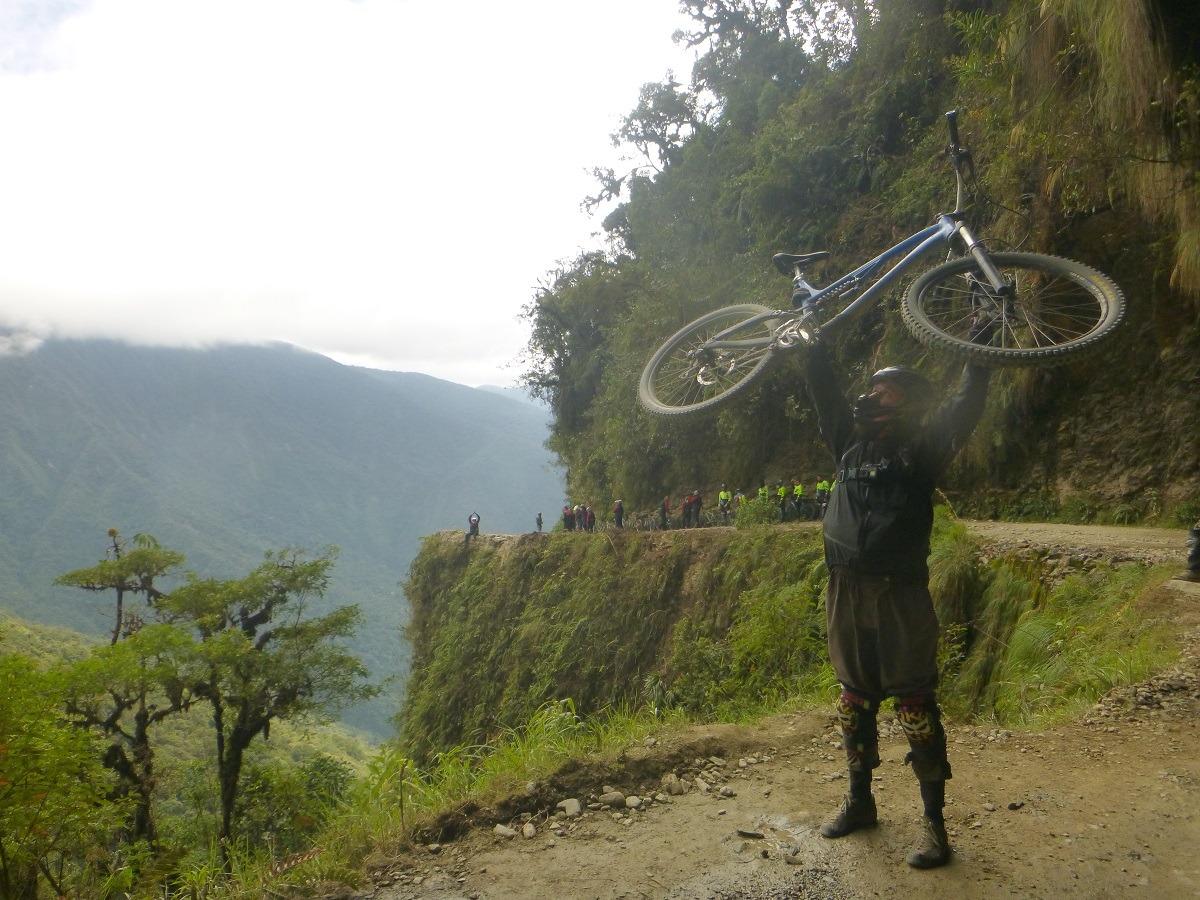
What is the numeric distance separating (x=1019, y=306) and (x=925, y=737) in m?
3.62

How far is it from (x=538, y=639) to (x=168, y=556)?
11.9m

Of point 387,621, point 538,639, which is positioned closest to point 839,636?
point 538,639

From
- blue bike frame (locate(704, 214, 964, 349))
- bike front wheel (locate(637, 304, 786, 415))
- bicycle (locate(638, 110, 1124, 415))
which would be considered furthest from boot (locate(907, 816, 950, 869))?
bike front wheel (locate(637, 304, 786, 415))

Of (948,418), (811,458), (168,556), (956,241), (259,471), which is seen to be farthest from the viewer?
(259,471)

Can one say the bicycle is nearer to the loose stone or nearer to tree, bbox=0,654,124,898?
the loose stone

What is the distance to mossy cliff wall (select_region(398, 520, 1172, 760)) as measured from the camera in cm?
509

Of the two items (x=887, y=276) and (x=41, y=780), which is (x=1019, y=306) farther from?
(x=41, y=780)

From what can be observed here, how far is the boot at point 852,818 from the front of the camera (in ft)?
8.86

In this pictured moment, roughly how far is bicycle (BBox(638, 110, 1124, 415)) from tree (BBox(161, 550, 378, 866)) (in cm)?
1362

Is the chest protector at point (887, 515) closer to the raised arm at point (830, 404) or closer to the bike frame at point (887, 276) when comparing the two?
the raised arm at point (830, 404)

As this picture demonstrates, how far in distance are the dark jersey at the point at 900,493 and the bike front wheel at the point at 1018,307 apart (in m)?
1.83

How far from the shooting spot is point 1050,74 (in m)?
6.64

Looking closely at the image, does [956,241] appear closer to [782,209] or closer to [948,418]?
[948,418]

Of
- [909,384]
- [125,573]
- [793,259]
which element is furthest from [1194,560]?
[125,573]
